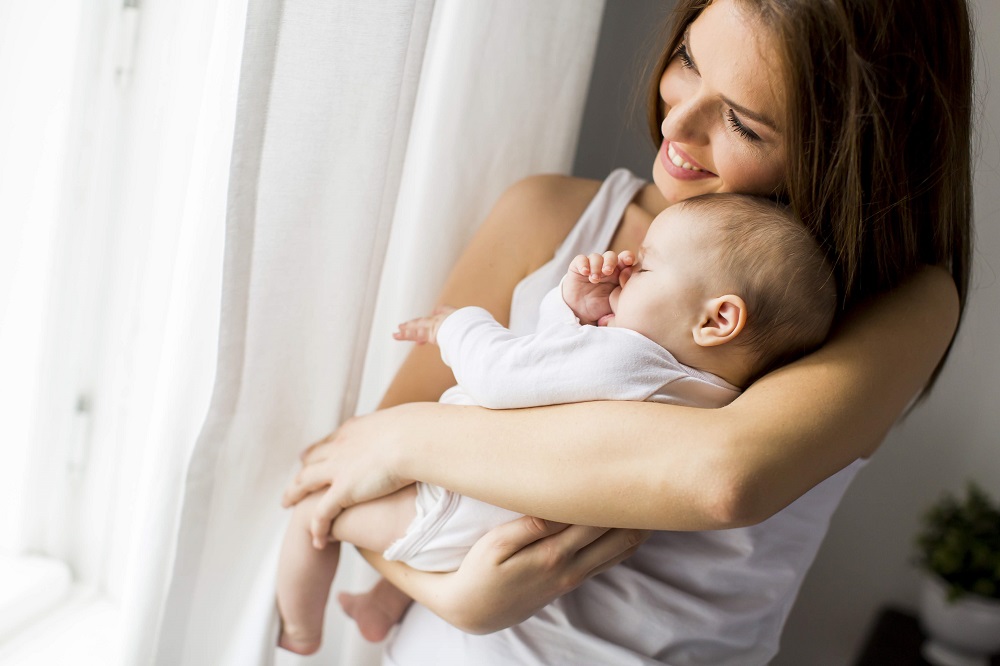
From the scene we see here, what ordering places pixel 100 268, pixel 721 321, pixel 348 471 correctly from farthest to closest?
pixel 100 268 < pixel 348 471 < pixel 721 321

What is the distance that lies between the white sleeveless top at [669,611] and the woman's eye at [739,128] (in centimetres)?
53

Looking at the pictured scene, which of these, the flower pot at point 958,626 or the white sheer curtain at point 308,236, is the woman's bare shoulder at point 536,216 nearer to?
the white sheer curtain at point 308,236

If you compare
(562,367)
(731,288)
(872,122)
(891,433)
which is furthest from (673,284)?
(891,433)

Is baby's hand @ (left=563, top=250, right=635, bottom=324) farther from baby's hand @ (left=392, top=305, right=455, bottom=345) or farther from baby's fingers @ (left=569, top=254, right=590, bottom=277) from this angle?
baby's hand @ (left=392, top=305, right=455, bottom=345)

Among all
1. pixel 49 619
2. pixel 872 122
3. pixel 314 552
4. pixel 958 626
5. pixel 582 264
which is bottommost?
pixel 49 619

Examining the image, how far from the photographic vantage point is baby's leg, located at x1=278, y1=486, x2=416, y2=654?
1.16m

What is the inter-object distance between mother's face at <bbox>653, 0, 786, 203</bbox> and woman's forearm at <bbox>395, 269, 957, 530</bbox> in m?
0.26

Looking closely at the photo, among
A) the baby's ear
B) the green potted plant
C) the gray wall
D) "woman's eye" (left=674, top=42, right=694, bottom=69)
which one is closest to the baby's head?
the baby's ear

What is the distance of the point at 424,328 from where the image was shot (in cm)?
121

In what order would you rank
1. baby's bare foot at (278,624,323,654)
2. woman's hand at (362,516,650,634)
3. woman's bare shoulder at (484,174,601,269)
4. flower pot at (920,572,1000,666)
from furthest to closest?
flower pot at (920,572,1000,666) → woman's bare shoulder at (484,174,601,269) → baby's bare foot at (278,624,323,654) → woman's hand at (362,516,650,634)

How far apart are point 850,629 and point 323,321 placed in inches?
63.5

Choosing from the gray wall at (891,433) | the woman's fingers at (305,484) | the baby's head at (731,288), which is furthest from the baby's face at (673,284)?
the gray wall at (891,433)

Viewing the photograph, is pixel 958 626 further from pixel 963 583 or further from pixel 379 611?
pixel 379 611

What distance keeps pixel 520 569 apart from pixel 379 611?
394mm
